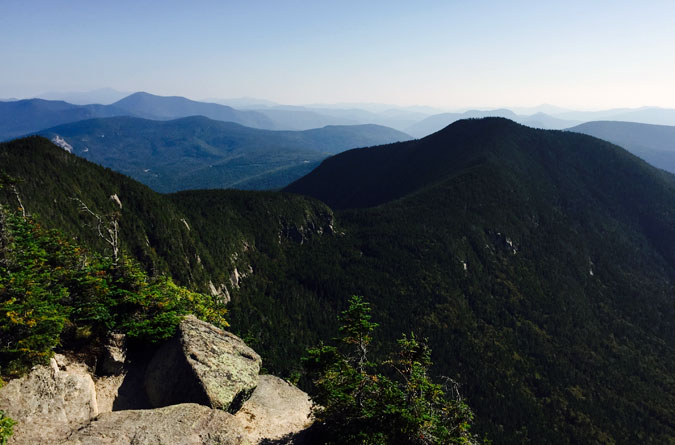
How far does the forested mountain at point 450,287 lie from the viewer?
353 ft

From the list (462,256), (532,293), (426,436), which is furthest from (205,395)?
(532,293)

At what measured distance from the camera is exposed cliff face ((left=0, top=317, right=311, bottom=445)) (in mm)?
17719

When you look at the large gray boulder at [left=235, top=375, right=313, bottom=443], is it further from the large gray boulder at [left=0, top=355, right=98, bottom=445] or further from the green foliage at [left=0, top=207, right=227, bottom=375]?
the large gray boulder at [left=0, top=355, right=98, bottom=445]

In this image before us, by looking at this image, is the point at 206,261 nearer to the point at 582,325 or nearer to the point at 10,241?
the point at 10,241

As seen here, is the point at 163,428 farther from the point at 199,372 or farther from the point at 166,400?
the point at 199,372

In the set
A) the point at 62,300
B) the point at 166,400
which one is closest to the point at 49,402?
the point at 166,400

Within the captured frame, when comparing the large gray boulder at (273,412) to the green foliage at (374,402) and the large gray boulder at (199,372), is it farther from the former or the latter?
the green foliage at (374,402)

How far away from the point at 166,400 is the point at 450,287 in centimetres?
15440

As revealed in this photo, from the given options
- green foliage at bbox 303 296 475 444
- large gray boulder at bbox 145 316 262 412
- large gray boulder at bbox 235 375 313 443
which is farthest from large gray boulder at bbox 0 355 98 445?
green foliage at bbox 303 296 475 444

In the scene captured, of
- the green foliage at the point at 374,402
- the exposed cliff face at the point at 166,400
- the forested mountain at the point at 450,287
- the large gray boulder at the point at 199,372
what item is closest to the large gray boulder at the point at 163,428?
the exposed cliff face at the point at 166,400

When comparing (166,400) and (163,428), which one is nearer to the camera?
(163,428)

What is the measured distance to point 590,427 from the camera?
370ft

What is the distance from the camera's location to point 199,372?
23.2 metres

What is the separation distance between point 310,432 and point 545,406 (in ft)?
438
